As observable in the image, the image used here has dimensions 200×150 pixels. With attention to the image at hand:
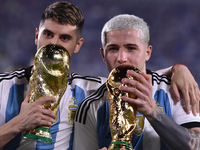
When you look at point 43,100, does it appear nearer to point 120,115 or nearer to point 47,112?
point 47,112

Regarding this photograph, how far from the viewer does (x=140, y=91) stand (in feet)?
3.40

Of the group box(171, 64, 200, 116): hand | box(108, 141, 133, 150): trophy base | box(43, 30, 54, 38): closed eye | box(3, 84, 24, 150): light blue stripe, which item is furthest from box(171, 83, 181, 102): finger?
box(3, 84, 24, 150): light blue stripe

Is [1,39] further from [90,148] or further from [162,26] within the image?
[90,148]

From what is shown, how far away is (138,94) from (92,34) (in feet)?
8.61

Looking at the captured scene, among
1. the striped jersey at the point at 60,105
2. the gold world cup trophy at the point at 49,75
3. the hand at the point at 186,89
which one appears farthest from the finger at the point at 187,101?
the gold world cup trophy at the point at 49,75

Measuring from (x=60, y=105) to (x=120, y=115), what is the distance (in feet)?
2.02

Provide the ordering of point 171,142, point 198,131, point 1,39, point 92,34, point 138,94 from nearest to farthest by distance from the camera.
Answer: point 138,94 → point 171,142 → point 198,131 → point 1,39 → point 92,34

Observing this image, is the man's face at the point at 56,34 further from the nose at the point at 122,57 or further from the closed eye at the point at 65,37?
the nose at the point at 122,57

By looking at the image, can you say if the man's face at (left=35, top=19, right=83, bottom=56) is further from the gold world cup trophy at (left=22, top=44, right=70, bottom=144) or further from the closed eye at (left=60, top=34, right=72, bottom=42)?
the gold world cup trophy at (left=22, top=44, right=70, bottom=144)

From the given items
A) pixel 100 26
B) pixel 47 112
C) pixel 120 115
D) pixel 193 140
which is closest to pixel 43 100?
pixel 47 112

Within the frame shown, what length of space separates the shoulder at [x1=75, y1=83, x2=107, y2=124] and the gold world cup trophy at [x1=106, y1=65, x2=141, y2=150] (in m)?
0.38

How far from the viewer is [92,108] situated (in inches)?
57.1

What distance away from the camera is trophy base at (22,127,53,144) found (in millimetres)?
980

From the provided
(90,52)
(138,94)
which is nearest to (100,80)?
(138,94)
